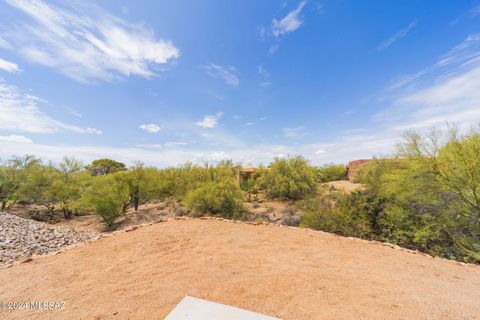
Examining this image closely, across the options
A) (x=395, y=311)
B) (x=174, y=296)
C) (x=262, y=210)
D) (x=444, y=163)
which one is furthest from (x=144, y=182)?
(x=444, y=163)

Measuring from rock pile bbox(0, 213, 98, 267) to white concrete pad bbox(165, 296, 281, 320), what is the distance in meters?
5.47

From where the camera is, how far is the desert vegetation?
6270 millimetres

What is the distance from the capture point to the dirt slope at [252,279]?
2998mm

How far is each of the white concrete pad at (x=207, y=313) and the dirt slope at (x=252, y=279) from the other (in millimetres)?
710

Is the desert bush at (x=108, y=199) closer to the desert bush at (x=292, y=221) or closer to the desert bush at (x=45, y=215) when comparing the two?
the desert bush at (x=45, y=215)

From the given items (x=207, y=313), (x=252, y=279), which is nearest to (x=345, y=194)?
(x=252, y=279)

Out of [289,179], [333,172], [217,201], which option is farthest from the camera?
[333,172]

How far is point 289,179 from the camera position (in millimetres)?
15125

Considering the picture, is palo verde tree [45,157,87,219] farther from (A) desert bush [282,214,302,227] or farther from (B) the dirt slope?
(A) desert bush [282,214,302,227]

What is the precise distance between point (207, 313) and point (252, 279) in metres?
1.62

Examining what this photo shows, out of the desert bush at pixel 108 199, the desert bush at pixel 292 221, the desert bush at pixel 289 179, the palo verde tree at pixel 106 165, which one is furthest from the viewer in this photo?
the palo verde tree at pixel 106 165

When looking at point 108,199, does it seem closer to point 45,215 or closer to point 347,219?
point 45,215

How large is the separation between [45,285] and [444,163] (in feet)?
34.1

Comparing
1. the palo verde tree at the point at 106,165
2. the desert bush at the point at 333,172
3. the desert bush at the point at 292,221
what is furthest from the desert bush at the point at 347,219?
the palo verde tree at the point at 106,165
